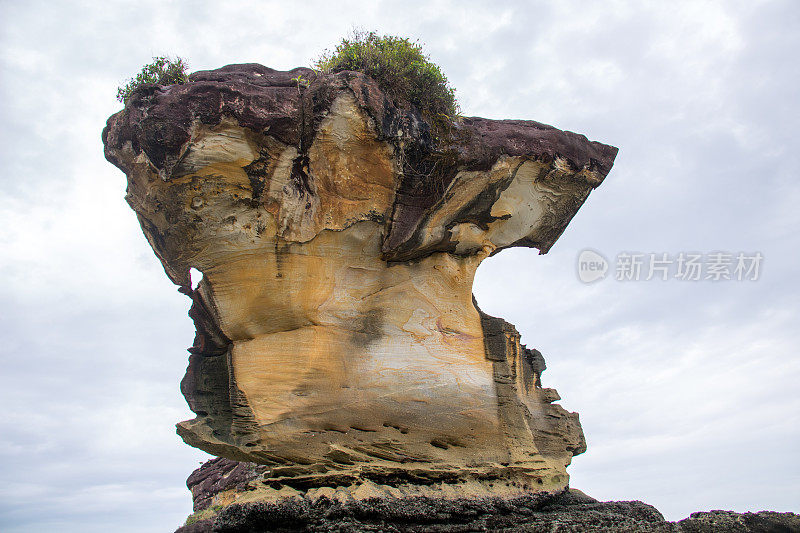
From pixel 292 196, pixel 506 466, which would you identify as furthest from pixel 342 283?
pixel 506 466

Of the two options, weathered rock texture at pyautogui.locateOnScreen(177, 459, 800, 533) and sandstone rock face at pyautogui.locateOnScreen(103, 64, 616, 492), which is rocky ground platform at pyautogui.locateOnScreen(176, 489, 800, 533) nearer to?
weathered rock texture at pyautogui.locateOnScreen(177, 459, 800, 533)

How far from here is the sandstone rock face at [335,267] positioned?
777cm

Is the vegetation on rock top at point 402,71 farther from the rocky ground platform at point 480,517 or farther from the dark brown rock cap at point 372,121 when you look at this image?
the rocky ground platform at point 480,517

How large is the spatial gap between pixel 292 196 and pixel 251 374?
8.42 feet

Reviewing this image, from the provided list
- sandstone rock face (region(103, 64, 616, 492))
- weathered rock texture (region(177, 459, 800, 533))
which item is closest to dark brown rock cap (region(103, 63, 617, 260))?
sandstone rock face (region(103, 64, 616, 492))

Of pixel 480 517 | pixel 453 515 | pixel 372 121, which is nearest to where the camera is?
pixel 453 515

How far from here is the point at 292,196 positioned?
8141 mm

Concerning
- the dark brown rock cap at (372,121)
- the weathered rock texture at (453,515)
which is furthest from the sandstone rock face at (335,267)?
the weathered rock texture at (453,515)

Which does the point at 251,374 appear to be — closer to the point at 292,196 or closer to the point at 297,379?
the point at 297,379

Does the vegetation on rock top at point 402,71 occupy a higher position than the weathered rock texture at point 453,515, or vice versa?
the vegetation on rock top at point 402,71

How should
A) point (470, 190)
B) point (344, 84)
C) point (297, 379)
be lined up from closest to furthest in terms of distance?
1. point (344, 84)
2. point (297, 379)
3. point (470, 190)

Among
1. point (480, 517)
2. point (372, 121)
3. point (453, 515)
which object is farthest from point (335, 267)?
point (480, 517)

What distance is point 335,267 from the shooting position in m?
8.68

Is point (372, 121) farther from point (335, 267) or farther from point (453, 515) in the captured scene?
point (453, 515)
